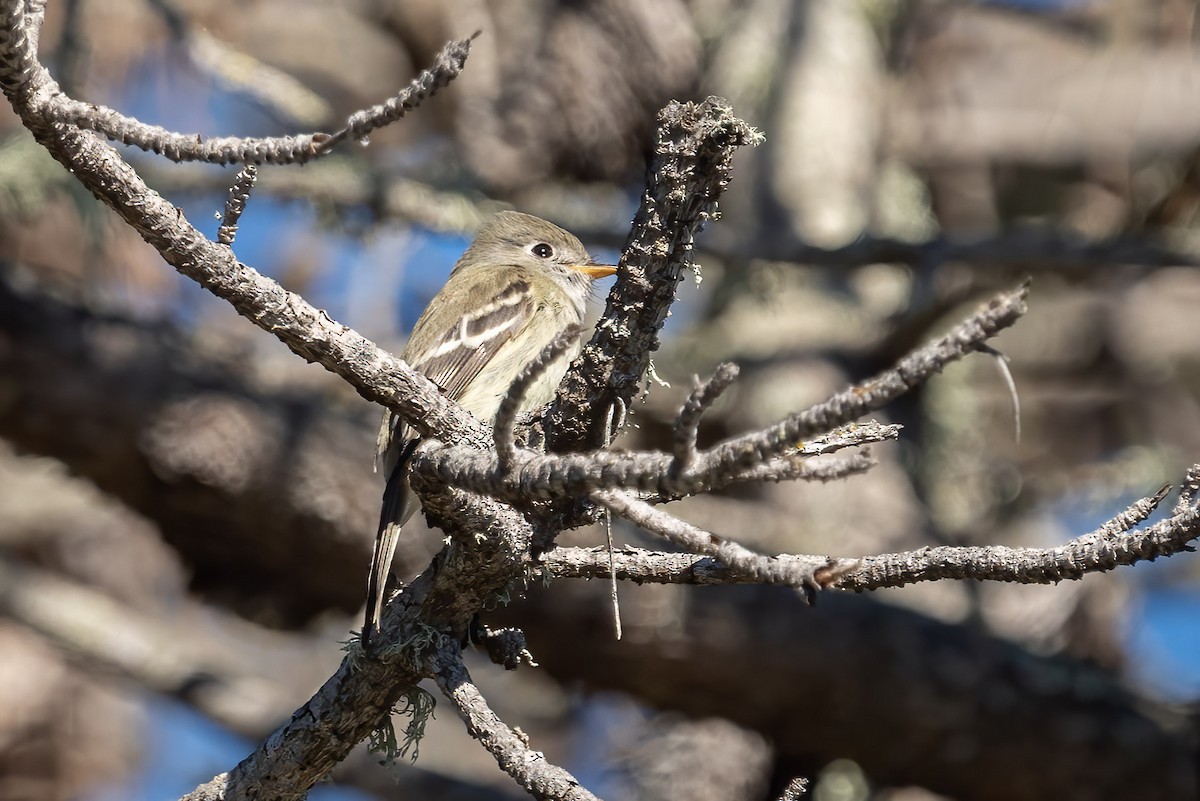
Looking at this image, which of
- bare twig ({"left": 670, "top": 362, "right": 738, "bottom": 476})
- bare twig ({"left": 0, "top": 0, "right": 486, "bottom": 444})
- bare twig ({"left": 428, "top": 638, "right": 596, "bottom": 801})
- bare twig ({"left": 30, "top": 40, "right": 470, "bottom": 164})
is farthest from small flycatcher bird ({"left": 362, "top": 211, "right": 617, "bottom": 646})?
bare twig ({"left": 670, "top": 362, "right": 738, "bottom": 476})

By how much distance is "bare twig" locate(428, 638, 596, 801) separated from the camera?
2.43 m

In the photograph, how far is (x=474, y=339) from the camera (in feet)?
15.0

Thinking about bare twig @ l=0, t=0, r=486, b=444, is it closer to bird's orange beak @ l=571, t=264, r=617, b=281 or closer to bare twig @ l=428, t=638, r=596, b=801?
bare twig @ l=428, t=638, r=596, b=801

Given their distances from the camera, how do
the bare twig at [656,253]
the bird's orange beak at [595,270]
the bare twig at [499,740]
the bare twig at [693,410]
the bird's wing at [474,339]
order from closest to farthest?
the bare twig at [693,410]
the bare twig at [656,253]
the bare twig at [499,740]
the bird's wing at [474,339]
the bird's orange beak at [595,270]

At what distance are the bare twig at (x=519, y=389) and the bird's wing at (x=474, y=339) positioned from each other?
226 cm

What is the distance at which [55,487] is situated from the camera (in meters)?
9.68

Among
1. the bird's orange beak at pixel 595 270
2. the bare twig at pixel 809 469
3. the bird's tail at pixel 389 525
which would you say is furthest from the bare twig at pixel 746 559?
the bird's orange beak at pixel 595 270

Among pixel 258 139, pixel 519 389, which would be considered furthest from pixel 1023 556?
pixel 258 139

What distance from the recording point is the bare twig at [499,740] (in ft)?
7.97

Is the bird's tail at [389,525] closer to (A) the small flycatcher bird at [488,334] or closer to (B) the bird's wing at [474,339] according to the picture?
(A) the small flycatcher bird at [488,334]

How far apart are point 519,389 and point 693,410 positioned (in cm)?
35

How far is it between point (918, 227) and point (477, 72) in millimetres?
3111

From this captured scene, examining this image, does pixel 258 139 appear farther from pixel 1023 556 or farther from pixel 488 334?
pixel 488 334

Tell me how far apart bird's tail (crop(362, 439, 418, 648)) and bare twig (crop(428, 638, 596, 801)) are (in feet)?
1.35
